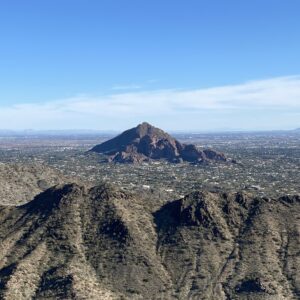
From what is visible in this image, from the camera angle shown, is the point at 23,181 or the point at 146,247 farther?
the point at 23,181

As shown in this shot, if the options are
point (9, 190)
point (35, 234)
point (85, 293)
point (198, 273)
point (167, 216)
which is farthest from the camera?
point (9, 190)

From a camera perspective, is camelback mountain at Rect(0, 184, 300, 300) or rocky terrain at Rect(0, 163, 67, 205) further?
rocky terrain at Rect(0, 163, 67, 205)

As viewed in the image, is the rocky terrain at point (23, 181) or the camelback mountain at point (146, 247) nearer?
the camelback mountain at point (146, 247)

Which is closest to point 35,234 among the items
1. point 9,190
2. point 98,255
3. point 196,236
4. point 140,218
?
point 98,255

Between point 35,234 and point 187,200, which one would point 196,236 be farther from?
point 35,234
